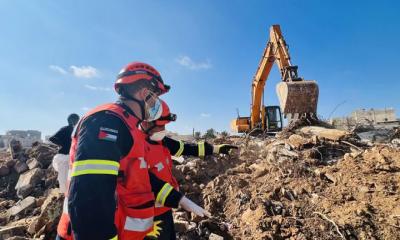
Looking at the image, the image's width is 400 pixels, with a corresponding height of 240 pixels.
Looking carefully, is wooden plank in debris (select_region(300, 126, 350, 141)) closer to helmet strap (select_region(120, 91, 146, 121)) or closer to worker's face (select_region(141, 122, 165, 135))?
worker's face (select_region(141, 122, 165, 135))

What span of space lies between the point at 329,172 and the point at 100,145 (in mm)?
3962

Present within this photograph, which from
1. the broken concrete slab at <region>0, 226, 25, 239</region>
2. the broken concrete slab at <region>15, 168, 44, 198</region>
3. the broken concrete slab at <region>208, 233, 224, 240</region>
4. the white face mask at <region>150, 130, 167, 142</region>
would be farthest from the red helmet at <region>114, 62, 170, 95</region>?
the broken concrete slab at <region>15, 168, 44, 198</region>

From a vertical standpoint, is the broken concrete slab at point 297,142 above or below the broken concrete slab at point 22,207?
above

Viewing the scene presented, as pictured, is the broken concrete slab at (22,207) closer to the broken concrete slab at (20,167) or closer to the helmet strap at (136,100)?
the broken concrete slab at (20,167)

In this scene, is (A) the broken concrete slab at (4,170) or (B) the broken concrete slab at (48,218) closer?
(B) the broken concrete slab at (48,218)

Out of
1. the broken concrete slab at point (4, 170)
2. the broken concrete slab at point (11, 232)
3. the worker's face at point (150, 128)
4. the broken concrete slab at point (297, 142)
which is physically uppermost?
the broken concrete slab at point (297, 142)

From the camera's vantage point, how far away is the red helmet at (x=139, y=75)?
174 cm

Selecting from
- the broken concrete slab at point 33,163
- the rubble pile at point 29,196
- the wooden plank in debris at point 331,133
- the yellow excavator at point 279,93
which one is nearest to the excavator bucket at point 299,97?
the yellow excavator at point 279,93

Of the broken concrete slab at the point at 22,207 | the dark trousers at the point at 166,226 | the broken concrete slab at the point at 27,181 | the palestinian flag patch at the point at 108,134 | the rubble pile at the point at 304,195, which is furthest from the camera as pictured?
the broken concrete slab at the point at 27,181

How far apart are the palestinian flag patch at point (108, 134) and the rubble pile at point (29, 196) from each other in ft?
9.91

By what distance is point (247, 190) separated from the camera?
432 centimetres

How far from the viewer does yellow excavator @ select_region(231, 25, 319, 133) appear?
7.37 meters

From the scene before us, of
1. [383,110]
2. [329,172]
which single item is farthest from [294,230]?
[383,110]

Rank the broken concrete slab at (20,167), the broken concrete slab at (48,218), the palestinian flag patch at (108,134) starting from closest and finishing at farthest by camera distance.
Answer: the palestinian flag patch at (108,134) → the broken concrete slab at (48,218) → the broken concrete slab at (20,167)
